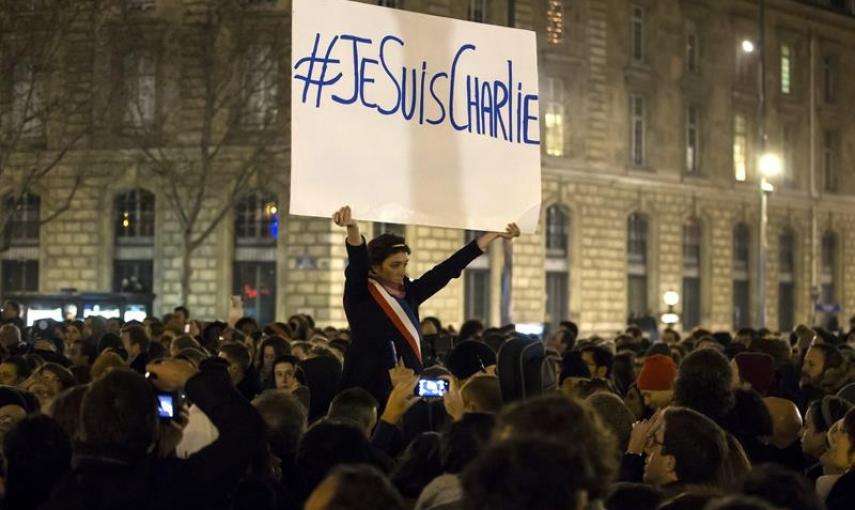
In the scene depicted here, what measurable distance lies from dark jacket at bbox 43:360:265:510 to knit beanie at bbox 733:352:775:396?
5102 mm

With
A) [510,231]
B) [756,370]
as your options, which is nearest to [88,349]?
[510,231]

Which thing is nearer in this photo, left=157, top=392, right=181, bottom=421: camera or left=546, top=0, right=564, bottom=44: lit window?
left=157, top=392, right=181, bottom=421: camera

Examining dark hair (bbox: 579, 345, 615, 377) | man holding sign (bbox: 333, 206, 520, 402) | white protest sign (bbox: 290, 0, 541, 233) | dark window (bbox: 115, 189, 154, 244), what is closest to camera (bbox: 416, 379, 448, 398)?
man holding sign (bbox: 333, 206, 520, 402)

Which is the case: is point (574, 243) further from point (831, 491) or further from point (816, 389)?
point (831, 491)

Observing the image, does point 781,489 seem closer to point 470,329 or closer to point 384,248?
point 384,248

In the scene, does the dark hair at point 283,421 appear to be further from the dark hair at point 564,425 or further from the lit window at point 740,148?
the lit window at point 740,148

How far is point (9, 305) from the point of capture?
2212cm

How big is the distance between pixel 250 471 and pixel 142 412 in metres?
0.81

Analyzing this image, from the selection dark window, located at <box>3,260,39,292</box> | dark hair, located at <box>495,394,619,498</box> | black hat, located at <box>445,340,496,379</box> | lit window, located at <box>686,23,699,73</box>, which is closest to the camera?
dark hair, located at <box>495,394,619,498</box>

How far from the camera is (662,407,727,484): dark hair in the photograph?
5852 mm

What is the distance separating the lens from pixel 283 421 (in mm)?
6902

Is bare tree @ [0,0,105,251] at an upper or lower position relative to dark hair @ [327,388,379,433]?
upper

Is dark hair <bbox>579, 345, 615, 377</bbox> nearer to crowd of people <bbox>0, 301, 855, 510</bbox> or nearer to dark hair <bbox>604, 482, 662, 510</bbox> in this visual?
crowd of people <bbox>0, 301, 855, 510</bbox>

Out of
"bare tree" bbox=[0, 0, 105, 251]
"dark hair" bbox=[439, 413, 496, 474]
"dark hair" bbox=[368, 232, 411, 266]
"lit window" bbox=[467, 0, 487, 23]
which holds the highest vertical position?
"lit window" bbox=[467, 0, 487, 23]
